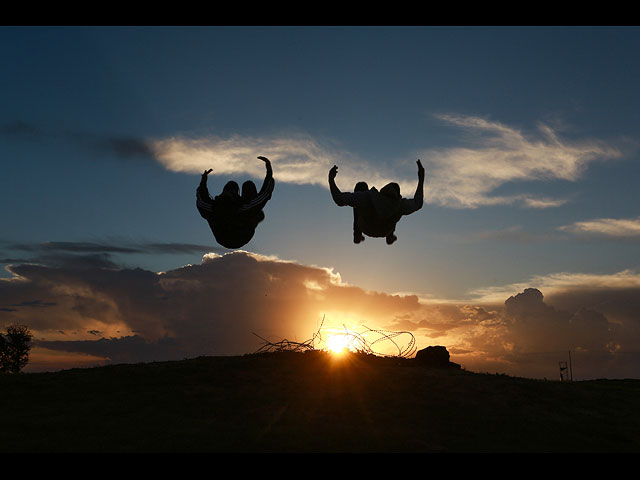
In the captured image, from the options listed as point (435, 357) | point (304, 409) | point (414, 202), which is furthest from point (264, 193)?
point (435, 357)

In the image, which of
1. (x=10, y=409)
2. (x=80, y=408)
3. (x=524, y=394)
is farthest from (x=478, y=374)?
(x=10, y=409)

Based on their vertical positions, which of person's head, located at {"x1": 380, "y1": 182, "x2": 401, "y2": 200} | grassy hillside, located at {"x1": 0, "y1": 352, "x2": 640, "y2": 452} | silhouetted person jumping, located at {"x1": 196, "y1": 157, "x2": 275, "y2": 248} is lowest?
grassy hillside, located at {"x1": 0, "y1": 352, "x2": 640, "y2": 452}

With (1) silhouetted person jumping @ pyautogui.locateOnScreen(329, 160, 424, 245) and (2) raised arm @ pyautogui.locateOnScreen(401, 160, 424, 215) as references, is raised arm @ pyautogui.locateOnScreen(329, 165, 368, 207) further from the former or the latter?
(2) raised arm @ pyautogui.locateOnScreen(401, 160, 424, 215)

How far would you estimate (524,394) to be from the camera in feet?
89.7

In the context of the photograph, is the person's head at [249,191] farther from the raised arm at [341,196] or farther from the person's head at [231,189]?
the raised arm at [341,196]

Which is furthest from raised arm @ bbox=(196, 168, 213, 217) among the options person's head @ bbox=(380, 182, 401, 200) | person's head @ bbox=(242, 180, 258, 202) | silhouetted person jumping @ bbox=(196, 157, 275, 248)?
person's head @ bbox=(380, 182, 401, 200)

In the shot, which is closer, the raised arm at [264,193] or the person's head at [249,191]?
the raised arm at [264,193]

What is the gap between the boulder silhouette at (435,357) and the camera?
3372 centimetres

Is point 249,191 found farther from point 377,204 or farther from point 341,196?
point 377,204

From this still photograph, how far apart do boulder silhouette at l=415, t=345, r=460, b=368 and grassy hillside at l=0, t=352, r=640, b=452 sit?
2.21 m

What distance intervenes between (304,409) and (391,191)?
989 centimetres

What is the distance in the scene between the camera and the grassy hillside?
21.1m

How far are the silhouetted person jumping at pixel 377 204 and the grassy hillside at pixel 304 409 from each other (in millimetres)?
7562

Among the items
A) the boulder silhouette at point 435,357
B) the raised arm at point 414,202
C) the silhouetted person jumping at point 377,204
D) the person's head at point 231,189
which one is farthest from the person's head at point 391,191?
the boulder silhouette at point 435,357
